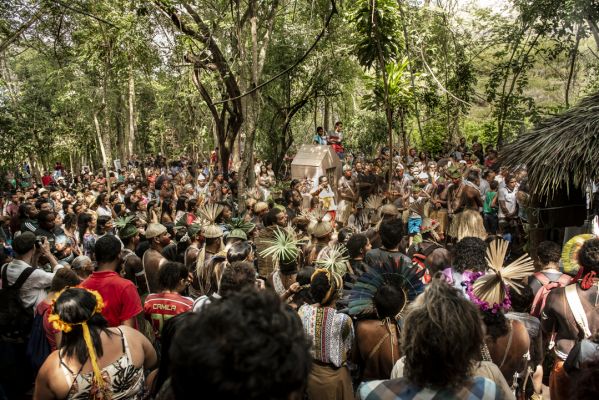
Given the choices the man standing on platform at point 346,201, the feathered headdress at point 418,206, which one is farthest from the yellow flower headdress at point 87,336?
the man standing on platform at point 346,201

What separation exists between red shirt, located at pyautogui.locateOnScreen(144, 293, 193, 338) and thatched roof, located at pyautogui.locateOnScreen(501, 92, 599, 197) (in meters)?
4.82

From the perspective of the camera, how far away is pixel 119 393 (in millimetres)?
3037

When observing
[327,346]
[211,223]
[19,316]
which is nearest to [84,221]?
[211,223]

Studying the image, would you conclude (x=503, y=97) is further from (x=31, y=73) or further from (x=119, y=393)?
(x=31, y=73)

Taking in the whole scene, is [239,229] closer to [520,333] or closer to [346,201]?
[520,333]

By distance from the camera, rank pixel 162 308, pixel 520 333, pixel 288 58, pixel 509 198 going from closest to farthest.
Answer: pixel 520 333
pixel 162 308
pixel 509 198
pixel 288 58

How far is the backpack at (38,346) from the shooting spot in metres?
4.09

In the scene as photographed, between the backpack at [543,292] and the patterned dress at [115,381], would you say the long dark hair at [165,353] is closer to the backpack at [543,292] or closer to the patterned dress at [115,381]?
the patterned dress at [115,381]

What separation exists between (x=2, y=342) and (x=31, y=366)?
0.33 meters

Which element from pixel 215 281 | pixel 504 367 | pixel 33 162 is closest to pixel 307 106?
pixel 33 162

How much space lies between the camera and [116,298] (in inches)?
160

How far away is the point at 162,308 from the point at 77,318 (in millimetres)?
1310

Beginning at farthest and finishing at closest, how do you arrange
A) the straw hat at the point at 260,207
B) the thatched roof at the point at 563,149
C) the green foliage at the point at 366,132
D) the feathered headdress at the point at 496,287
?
the green foliage at the point at 366,132, the straw hat at the point at 260,207, the thatched roof at the point at 563,149, the feathered headdress at the point at 496,287

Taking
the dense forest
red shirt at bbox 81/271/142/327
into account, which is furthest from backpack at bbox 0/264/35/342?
the dense forest
